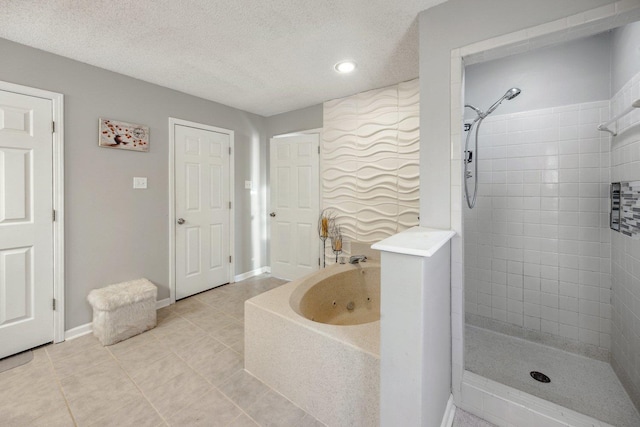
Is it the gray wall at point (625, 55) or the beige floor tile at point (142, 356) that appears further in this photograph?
the beige floor tile at point (142, 356)

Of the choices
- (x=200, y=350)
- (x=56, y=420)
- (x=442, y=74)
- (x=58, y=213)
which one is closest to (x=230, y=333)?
(x=200, y=350)

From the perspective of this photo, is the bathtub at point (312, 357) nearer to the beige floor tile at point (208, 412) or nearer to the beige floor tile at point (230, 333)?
the beige floor tile at point (208, 412)

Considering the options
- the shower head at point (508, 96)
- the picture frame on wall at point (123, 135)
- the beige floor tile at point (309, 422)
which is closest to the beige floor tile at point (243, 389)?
the beige floor tile at point (309, 422)

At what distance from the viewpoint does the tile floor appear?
1458mm

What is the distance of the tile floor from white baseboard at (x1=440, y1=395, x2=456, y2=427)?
661mm

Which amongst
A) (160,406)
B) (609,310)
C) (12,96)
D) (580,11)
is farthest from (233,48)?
(609,310)

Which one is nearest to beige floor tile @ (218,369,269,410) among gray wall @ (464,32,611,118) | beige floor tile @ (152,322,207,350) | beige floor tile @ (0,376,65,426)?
beige floor tile @ (152,322,207,350)

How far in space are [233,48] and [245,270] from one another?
2695mm

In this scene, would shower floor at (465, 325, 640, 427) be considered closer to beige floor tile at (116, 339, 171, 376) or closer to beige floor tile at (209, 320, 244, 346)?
beige floor tile at (209, 320, 244, 346)

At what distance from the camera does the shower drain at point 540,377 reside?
5.62 ft

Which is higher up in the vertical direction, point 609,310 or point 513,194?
point 513,194

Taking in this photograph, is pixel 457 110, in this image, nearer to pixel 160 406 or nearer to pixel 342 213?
pixel 342 213

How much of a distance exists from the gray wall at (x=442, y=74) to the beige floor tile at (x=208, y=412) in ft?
3.68

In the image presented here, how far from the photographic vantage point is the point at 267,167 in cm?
395
